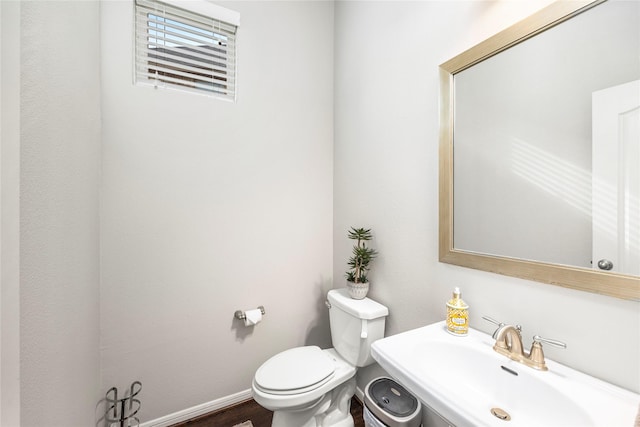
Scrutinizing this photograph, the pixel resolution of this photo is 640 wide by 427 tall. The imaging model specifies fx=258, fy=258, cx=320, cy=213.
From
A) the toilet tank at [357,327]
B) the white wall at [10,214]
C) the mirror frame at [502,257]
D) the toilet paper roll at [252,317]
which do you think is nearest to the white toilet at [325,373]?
the toilet tank at [357,327]

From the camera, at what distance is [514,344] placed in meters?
0.80

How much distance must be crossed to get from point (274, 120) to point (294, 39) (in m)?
0.60

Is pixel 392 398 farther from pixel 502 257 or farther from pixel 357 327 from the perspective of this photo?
pixel 502 257

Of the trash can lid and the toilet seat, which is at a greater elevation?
the toilet seat

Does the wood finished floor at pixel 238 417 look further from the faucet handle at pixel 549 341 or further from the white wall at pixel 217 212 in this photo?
the faucet handle at pixel 549 341

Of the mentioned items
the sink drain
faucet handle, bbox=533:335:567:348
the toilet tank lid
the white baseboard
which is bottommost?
the white baseboard

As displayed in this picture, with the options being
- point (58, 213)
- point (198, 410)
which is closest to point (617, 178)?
point (58, 213)

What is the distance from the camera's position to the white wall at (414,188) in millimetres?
730

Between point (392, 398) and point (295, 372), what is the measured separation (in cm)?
47

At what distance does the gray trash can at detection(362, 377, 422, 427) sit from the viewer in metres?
1.06

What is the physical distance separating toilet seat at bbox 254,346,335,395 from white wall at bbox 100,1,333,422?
0.38 meters

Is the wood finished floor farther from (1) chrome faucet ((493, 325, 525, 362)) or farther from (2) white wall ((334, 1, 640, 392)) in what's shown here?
(1) chrome faucet ((493, 325, 525, 362))

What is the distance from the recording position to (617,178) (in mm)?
686

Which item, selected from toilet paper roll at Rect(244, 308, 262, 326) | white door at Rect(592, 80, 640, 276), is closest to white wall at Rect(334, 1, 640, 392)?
white door at Rect(592, 80, 640, 276)
